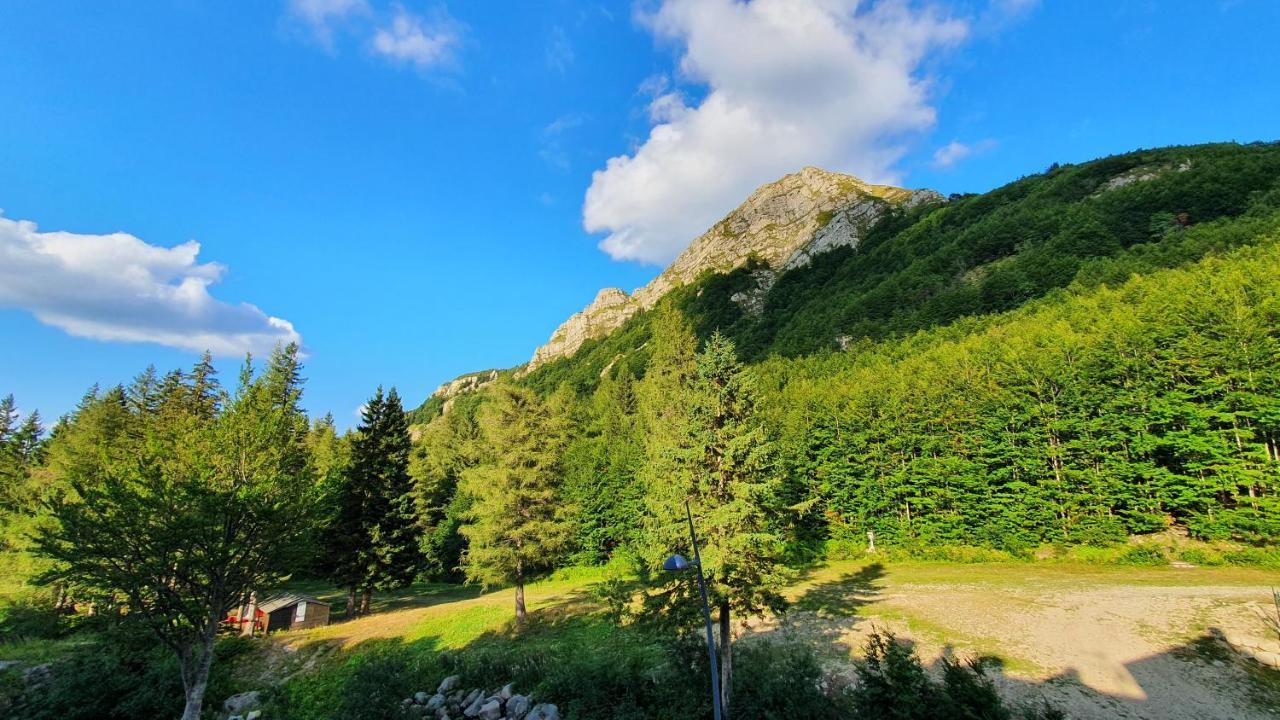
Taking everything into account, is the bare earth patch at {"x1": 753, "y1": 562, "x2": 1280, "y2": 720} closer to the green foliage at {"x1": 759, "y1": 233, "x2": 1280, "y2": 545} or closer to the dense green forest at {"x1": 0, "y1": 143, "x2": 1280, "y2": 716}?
the green foliage at {"x1": 759, "y1": 233, "x2": 1280, "y2": 545}

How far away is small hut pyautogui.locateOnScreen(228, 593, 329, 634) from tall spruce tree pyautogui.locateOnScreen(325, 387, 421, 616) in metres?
1.71

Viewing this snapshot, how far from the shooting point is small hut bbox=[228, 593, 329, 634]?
27.9 meters

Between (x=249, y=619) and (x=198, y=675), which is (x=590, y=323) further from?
(x=198, y=675)

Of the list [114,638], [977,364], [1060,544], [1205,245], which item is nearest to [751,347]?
[1205,245]

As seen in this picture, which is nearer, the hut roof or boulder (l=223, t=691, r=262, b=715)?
boulder (l=223, t=691, r=262, b=715)

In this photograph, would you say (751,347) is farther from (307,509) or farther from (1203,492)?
(307,509)

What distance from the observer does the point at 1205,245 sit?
52750 millimetres

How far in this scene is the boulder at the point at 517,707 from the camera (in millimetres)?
14227

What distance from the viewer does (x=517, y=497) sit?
26.6m

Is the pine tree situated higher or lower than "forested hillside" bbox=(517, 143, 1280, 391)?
lower

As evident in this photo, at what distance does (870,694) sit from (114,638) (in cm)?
2966

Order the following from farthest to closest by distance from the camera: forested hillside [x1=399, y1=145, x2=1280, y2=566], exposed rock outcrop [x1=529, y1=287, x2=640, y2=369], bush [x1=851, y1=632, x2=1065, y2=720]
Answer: exposed rock outcrop [x1=529, y1=287, x2=640, y2=369]
forested hillside [x1=399, y1=145, x2=1280, y2=566]
bush [x1=851, y1=632, x2=1065, y2=720]

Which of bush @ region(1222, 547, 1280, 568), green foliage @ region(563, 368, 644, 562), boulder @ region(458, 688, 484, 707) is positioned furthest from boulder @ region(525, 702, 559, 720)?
bush @ region(1222, 547, 1280, 568)

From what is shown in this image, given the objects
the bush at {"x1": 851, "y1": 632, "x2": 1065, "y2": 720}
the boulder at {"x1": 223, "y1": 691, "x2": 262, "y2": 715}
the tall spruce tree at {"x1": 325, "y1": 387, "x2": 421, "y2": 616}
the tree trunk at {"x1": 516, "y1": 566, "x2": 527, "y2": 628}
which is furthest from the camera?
the tall spruce tree at {"x1": 325, "y1": 387, "x2": 421, "y2": 616}
